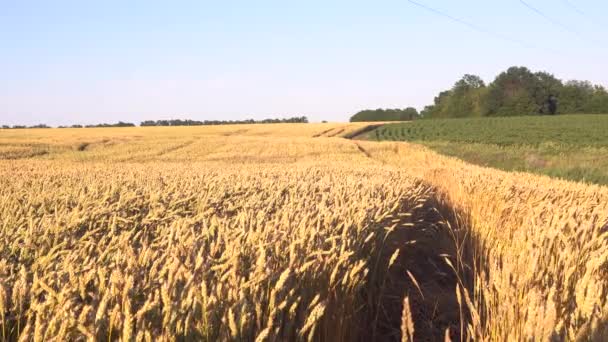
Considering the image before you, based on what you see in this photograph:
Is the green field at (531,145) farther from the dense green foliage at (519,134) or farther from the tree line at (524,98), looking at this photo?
the tree line at (524,98)

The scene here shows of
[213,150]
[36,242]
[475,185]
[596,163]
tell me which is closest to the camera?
[36,242]

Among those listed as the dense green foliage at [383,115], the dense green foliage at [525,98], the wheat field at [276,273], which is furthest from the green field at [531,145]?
the dense green foliage at [383,115]

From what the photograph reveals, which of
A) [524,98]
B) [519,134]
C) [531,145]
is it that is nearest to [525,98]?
[524,98]

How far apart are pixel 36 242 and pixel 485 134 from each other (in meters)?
49.3

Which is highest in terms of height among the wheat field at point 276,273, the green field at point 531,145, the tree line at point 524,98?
the tree line at point 524,98

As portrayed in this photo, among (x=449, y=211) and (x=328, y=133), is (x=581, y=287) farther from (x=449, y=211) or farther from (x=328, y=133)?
(x=328, y=133)

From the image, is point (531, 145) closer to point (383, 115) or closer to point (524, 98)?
point (524, 98)

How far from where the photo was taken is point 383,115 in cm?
11331

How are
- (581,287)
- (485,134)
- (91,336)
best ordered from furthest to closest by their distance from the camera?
(485,134) < (581,287) < (91,336)

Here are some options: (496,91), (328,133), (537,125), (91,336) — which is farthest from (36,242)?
(496,91)

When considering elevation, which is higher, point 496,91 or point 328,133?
point 496,91

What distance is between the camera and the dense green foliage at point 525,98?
8725cm

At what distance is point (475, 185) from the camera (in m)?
8.30

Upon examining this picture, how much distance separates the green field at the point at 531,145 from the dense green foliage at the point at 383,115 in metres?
44.6
